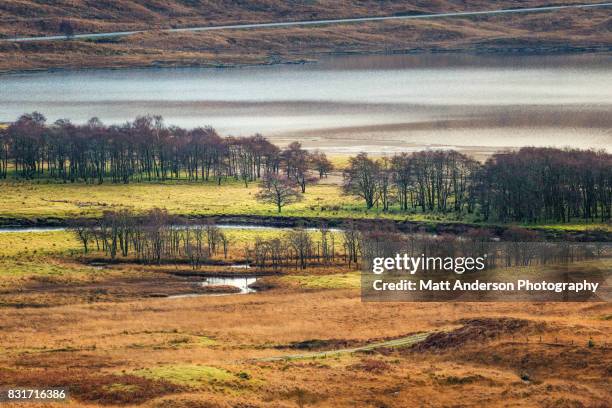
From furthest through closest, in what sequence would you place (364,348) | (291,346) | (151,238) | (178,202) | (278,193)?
(178,202) → (278,193) → (151,238) → (291,346) → (364,348)

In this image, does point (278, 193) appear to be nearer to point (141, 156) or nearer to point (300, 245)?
point (300, 245)

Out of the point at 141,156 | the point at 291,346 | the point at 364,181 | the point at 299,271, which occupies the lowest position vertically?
the point at 291,346

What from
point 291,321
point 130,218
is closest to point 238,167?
point 130,218

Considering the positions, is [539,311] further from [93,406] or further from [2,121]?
[2,121]

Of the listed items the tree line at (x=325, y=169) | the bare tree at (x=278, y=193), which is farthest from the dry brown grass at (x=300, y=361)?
the bare tree at (x=278, y=193)

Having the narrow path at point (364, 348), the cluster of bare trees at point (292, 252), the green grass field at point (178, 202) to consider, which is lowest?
the narrow path at point (364, 348)

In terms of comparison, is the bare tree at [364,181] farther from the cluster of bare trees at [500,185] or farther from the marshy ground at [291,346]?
the marshy ground at [291,346]

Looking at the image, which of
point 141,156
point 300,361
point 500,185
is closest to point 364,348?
point 300,361

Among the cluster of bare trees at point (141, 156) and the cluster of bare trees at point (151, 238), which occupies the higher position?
the cluster of bare trees at point (141, 156)
